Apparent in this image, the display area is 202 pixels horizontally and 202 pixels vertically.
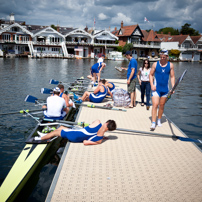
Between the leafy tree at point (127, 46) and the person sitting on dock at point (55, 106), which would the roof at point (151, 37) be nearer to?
the leafy tree at point (127, 46)

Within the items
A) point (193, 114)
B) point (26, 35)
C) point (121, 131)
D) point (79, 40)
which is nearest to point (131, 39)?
point (79, 40)

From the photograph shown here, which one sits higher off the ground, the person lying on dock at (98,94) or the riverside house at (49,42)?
the riverside house at (49,42)

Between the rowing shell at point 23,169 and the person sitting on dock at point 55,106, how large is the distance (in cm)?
A: 93

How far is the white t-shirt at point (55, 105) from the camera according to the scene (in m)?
7.17

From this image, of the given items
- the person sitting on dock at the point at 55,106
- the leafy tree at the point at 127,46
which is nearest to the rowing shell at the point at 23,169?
the person sitting on dock at the point at 55,106

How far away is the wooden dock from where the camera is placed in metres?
3.98

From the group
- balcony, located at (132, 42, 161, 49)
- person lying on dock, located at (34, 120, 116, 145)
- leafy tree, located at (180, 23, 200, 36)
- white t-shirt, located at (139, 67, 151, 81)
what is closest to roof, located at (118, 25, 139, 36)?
balcony, located at (132, 42, 161, 49)

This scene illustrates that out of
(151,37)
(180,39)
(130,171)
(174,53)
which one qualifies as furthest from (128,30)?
(130,171)

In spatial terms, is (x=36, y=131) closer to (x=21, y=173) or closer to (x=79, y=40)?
(x=21, y=173)

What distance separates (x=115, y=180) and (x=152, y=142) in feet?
7.88

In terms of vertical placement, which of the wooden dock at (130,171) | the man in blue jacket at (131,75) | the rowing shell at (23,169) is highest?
the man in blue jacket at (131,75)

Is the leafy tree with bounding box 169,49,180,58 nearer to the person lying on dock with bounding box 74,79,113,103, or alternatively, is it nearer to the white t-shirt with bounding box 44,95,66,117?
the person lying on dock with bounding box 74,79,113,103

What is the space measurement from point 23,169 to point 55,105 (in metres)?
2.59

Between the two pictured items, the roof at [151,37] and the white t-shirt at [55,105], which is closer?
the white t-shirt at [55,105]
